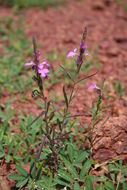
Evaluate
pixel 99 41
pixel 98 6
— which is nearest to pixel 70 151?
pixel 99 41

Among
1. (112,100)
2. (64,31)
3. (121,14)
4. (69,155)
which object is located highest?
(121,14)

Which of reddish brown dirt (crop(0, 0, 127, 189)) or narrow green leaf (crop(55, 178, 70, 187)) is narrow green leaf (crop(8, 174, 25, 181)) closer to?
narrow green leaf (crop(55, 178, 70, 187))

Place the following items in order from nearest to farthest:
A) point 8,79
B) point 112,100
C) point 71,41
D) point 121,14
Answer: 1. point 112,100
2. point 8,79
3. point 71,41
4. point 121,14

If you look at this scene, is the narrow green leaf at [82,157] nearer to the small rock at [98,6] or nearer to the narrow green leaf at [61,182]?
the narrow green leaf at [61,182]

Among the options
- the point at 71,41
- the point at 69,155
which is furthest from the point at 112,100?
the point at 71,41

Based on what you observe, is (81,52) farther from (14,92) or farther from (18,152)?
(14,92)

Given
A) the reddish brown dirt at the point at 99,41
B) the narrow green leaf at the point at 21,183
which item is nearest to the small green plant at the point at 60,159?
the narrow green leaf at the point at 21,183

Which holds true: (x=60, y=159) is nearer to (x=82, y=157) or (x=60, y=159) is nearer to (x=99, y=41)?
(x=82, y=157)

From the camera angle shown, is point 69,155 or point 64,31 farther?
point 64,31

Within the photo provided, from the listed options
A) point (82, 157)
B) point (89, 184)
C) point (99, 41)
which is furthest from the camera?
point (99, 41)
